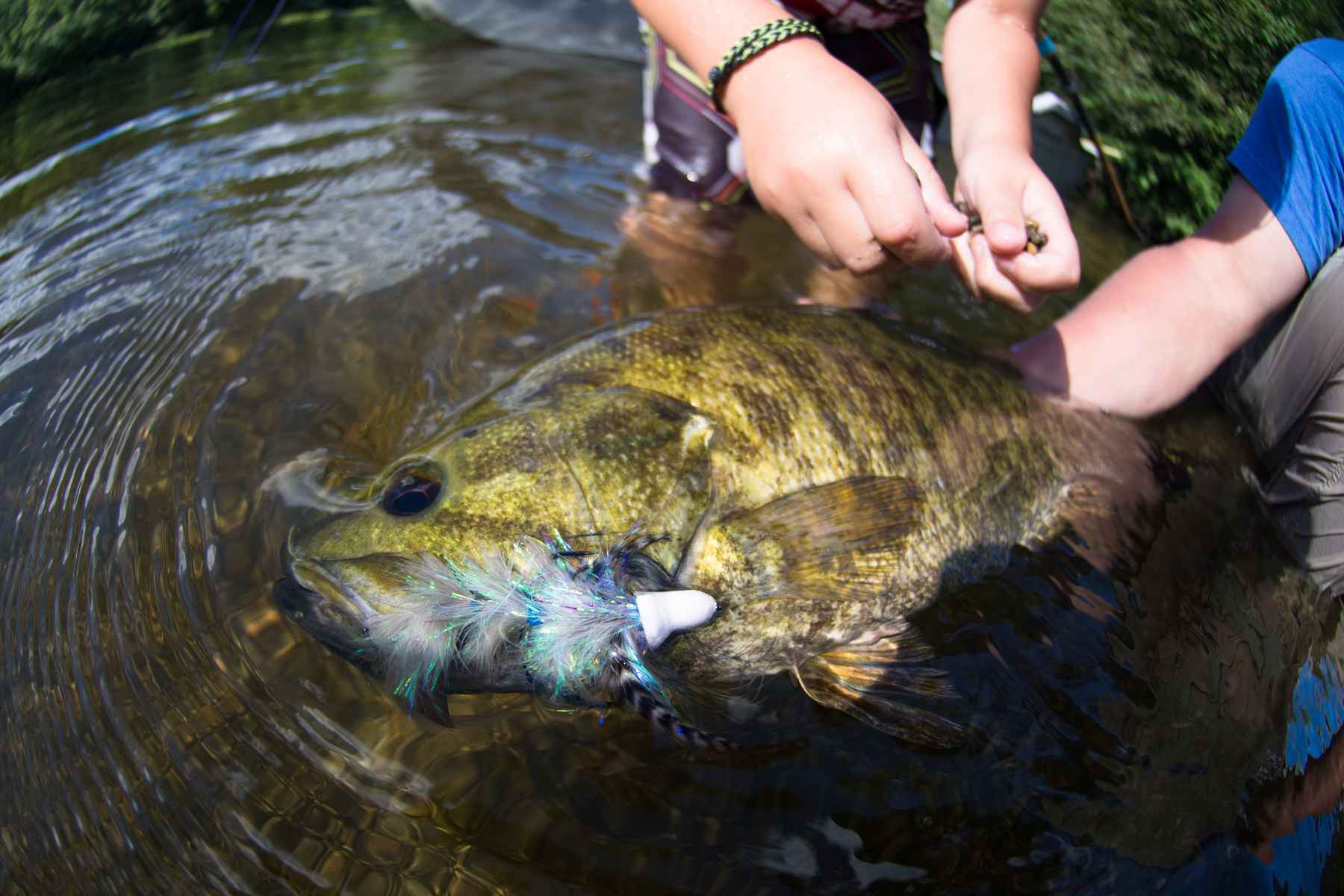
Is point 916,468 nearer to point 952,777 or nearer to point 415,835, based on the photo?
point 952,777

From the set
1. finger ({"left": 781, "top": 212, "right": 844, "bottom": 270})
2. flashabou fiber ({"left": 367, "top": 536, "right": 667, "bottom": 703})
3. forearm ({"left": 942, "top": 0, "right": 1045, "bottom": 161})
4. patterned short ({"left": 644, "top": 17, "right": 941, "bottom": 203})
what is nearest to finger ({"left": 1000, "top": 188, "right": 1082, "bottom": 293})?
forearm ({"left": 942, "top": 0, "right": 1045, "bottom": 161})

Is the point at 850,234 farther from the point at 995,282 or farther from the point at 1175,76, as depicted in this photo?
the point at 1175,76

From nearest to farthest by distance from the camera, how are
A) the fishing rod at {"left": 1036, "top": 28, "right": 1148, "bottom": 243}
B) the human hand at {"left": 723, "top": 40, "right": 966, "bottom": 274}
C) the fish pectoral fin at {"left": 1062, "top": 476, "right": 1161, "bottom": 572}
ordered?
the human hand at {"left": 723, "top": 40, "right": 966, "bottom": 274} → the fish pectoral fin at {"left": 1062, "top": 476, "right": 1161, "bottom": 572} → the fishing rod at {"left": 1036, "top": 28, "right": 1148, "bottom": 243}

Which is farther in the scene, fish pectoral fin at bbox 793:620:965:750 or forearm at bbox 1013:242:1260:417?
forearm at bbox 1013:242:1260:417

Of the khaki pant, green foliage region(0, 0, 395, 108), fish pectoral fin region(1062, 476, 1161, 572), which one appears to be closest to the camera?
fish pectoral fin region(1062, 476, 1161, 572)

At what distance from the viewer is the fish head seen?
167 centimetres

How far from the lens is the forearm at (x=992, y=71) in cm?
231

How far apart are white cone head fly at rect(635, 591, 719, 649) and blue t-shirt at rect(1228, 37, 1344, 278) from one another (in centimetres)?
220

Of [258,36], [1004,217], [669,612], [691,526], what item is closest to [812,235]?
[1004,217]

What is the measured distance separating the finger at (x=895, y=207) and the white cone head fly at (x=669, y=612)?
2.75 ft

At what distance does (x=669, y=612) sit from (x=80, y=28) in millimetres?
3771

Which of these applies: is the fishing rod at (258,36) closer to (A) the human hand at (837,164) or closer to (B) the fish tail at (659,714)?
(A) the human hand at (837,164)

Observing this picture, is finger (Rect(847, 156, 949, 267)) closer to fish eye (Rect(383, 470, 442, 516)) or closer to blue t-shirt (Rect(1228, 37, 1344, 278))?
fish eye (Rect(383, 470, 442, 516))

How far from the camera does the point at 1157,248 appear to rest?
9.70ft
